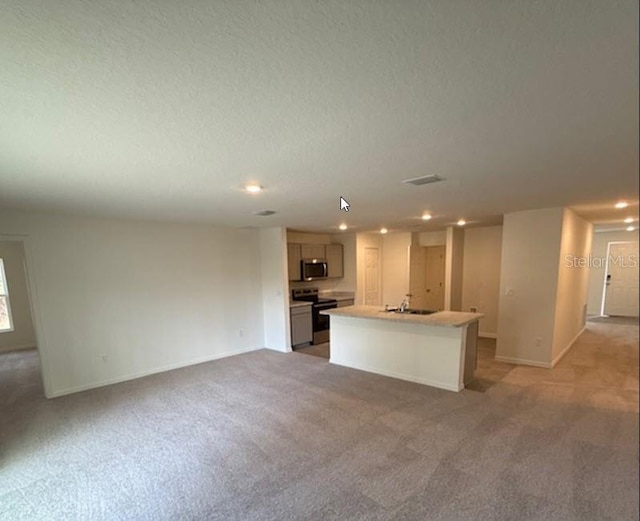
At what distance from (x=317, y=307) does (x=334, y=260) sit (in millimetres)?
1325

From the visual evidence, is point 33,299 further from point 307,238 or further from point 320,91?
point 307,238

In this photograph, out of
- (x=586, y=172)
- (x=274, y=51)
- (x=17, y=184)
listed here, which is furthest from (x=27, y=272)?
(x=586, y=172)

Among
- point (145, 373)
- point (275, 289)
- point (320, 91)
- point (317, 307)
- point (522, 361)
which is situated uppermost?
point (320, 91)

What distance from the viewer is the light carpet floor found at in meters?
1.82

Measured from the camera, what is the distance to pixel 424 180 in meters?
2.17

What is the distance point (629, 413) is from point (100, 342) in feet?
15.9

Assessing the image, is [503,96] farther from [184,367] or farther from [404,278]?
[404,278]

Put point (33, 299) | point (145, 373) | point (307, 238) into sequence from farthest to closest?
1. point (307, 238)
2. point (145, 373)
3. point (33, 299)

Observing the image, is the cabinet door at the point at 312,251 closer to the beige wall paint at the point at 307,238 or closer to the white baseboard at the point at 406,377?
the beige wall paint at the point at 307,238

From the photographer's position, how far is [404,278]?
705 cm

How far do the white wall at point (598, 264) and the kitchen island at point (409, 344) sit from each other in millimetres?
2532

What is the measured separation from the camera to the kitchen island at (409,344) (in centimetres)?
339

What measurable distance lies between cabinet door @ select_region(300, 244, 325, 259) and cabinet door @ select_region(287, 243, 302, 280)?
0.13 metres

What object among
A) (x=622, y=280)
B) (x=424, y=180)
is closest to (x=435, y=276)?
(x=424, y=180)
